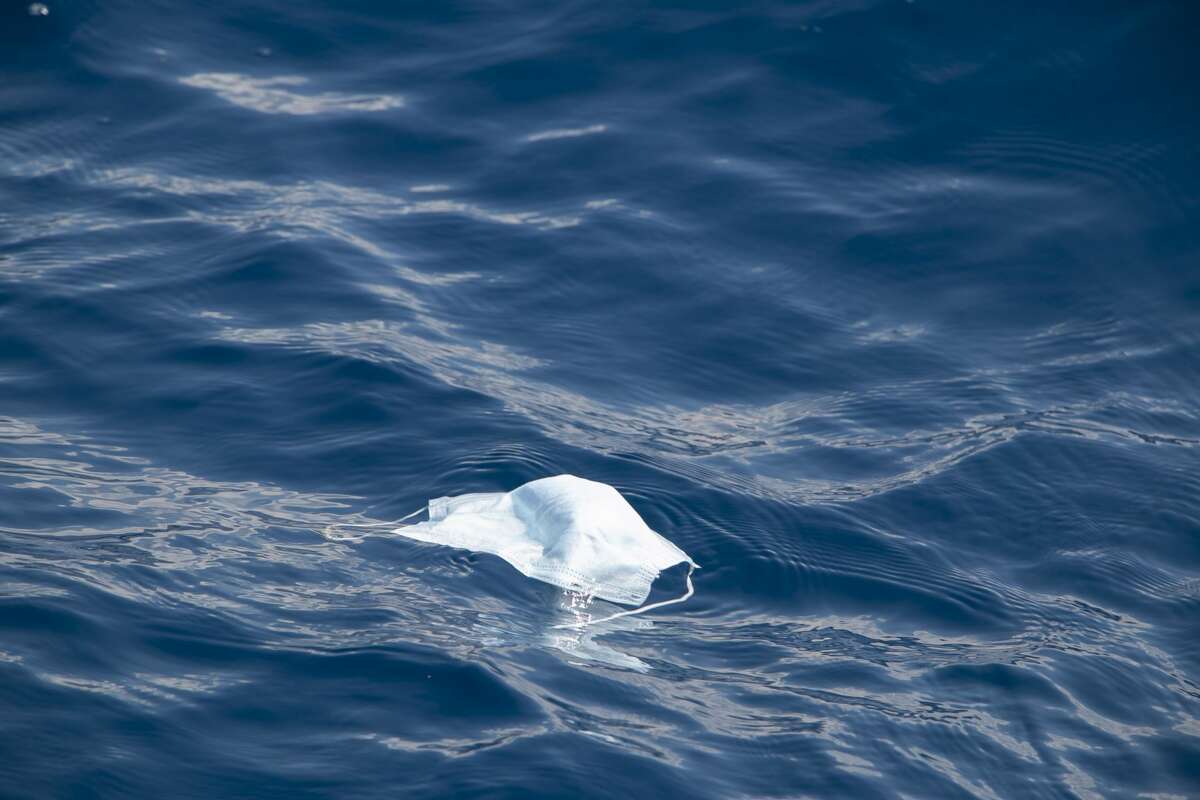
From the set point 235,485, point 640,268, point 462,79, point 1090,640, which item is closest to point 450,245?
point 640,268

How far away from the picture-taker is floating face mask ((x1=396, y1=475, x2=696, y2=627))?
3.85 meters

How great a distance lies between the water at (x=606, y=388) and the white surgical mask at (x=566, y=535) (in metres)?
0.08

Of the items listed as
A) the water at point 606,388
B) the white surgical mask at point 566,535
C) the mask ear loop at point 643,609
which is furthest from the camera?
the white surgical mask at point 566,535

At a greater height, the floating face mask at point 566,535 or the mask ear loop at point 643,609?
the floating face mask at point 566,535

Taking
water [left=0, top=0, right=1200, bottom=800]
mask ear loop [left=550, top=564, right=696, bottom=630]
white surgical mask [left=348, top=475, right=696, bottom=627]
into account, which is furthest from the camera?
white surgical mask [left=348, top=475, right=696, bottom=627]

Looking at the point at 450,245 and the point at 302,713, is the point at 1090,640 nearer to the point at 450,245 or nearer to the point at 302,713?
the point at 302,713

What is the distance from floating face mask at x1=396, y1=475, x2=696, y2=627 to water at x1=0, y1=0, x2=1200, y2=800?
3.4 inches

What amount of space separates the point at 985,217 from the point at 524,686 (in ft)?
11.5

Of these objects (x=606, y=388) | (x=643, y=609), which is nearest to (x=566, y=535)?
(x=643, y=609)

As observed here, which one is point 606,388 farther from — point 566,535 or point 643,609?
point 643,609

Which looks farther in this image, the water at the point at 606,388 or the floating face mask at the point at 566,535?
the floating face mask at the point at 566,535

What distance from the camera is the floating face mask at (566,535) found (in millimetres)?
3846

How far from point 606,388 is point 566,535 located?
115 centimetres

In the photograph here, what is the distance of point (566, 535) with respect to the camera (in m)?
3.91
